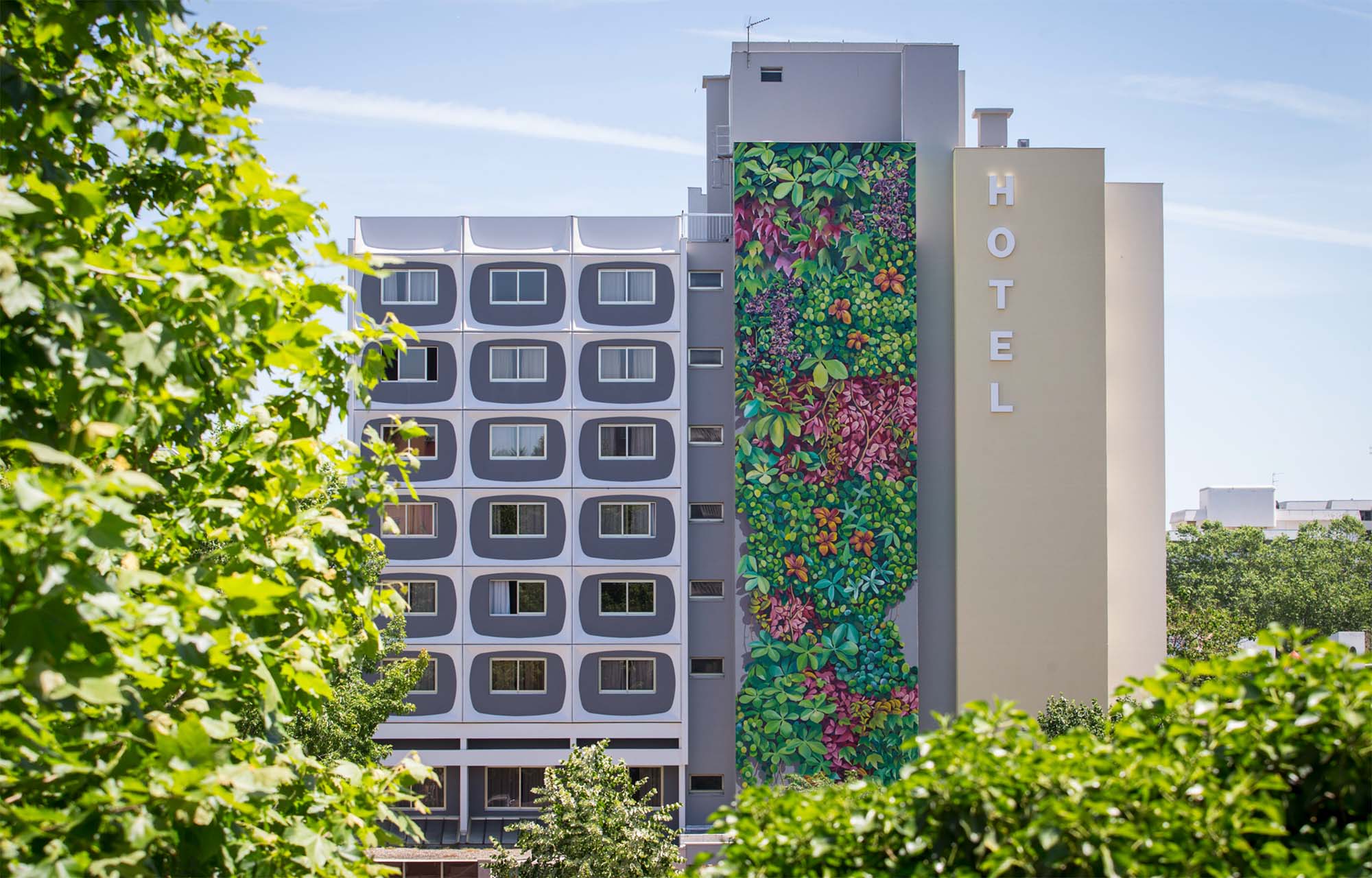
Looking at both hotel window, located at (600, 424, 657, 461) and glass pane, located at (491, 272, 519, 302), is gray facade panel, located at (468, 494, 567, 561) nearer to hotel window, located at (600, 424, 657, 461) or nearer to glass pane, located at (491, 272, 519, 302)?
hotel window, located at (600, 424, 657, 461)

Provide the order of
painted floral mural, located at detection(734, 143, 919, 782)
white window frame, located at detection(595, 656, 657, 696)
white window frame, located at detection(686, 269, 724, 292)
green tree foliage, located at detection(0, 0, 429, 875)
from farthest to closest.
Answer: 1. white window frame, located at detection(686, 269, 724, 292)
2. white window frame, located at detection(595, 656, 657, 696)
3. painted floral mural, located at detection(734, 143, 919, 782)
4. green tree foliage, located at detection(0, 0, 429, 875)

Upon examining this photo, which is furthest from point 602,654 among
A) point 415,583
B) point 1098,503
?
point 1098,503

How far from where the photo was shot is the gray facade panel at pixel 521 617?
32062mm

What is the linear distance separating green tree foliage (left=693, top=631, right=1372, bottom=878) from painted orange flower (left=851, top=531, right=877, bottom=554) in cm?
2620

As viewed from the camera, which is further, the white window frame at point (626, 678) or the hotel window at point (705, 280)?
the hotel window at point (705, 280)

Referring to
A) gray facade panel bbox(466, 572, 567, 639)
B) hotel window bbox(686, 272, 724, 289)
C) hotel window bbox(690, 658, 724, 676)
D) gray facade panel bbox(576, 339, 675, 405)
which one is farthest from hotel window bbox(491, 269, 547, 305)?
hotel window bbox(690, 658, 724, 676)

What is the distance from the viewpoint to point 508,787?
3206 cm

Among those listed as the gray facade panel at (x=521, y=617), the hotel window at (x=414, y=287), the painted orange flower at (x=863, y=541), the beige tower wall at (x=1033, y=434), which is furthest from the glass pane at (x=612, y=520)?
the beige tower wall at (x=1033, y=434)

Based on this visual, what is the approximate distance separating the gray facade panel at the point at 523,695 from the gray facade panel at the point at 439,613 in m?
1.41

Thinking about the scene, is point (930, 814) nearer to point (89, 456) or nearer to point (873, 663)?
point (89, 456)

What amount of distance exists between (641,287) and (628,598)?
9118 mm

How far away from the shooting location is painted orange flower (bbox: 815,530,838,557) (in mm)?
31344

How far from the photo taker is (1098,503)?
3177 centimetres

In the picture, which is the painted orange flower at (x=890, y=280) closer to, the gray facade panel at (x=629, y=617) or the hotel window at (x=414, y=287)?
the gray facade panel at (x=629, y=617)
